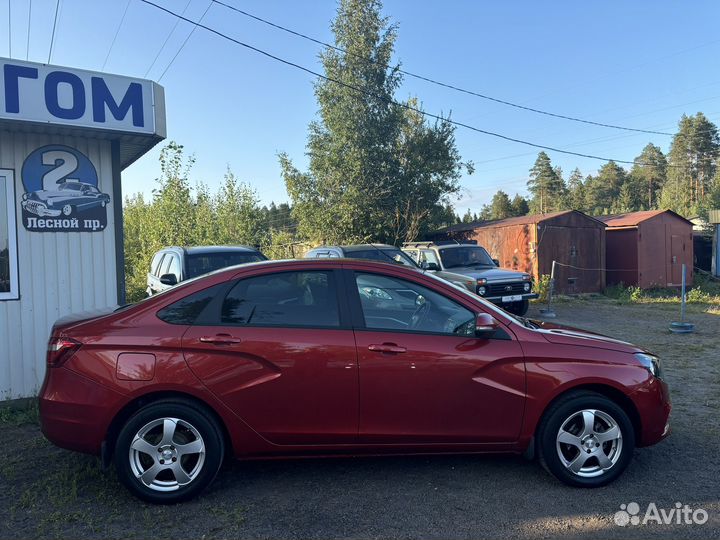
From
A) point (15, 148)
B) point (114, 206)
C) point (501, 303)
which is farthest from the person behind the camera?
point (501, 303)

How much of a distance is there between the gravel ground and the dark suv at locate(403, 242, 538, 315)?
713cm

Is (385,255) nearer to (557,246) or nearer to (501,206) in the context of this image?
(557,246)

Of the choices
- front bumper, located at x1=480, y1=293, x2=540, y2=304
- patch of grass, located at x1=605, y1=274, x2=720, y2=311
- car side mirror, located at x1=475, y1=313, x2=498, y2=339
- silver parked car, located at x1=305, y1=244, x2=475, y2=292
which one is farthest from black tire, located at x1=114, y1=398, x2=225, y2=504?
patch of grass, located at x1=605, y1=274, x2=720, y2=311

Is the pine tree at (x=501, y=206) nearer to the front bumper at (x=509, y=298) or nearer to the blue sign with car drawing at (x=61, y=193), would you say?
the front bumper at (x=509, y=298)

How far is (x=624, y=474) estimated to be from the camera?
421 cm

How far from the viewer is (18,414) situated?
5.71 meters

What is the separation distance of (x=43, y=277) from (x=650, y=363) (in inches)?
237

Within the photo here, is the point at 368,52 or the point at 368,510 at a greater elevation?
the point at 368,52

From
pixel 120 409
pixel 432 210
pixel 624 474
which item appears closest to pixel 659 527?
pixel 624 474

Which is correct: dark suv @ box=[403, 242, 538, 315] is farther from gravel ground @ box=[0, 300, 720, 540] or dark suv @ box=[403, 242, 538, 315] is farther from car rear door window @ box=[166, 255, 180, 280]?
gravel ground @ box=[0, 300, 720, 540]

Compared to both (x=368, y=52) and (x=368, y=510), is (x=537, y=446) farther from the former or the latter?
(x=368, y=52)

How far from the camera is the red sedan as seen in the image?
3686 millimetres

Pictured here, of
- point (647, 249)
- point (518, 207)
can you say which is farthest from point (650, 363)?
point (518, 207)

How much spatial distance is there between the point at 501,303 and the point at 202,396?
31.5ft
